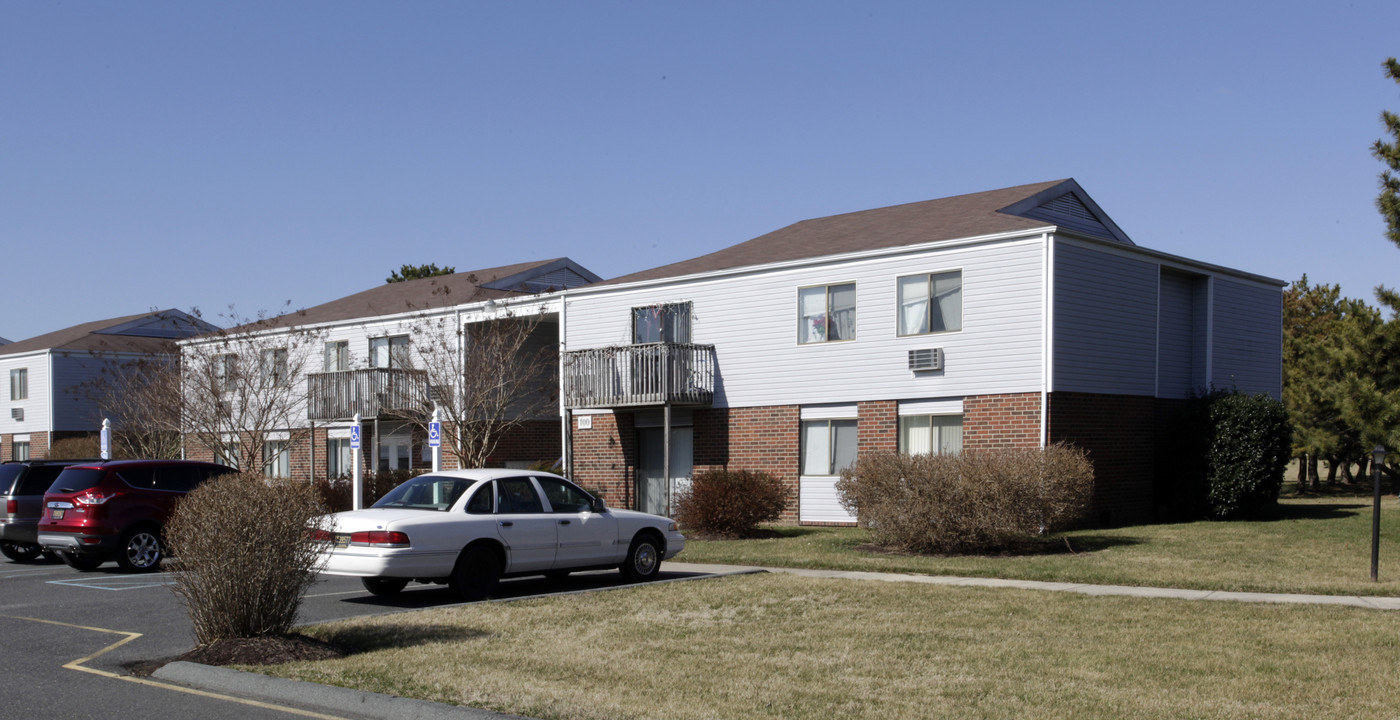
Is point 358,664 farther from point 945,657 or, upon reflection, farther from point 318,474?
point 318,474

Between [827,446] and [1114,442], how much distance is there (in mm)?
5475

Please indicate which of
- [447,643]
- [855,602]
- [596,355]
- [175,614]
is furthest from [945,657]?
[596,355]

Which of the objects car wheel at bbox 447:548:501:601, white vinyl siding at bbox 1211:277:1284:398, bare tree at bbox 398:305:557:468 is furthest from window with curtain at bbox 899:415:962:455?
car wheel at bbox 447:548:501:601

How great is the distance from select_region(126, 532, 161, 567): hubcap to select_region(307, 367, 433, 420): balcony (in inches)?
485

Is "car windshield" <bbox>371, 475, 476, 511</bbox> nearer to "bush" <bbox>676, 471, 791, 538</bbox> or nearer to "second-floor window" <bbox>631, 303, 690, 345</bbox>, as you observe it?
"bush" <bbox>676, 471, 791, 538</bbox>

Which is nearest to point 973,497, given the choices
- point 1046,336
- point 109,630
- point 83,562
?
point 1046,336

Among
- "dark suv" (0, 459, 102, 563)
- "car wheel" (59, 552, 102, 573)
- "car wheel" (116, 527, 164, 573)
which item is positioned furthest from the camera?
"dark suv" (0, 459, 102, 563)

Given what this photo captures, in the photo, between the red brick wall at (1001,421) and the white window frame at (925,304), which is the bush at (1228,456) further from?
the white window frame at (925,304)

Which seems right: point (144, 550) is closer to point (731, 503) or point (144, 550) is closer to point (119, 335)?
point (731, 503)

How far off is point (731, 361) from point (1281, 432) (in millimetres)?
10797

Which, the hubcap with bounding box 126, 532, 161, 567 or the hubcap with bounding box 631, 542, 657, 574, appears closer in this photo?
the hubcap with bounding box 631, 542, 657, 574

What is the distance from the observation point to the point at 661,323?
89.1 feet

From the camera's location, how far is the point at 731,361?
26.0 meters

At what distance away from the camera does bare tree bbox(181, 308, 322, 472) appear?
34031 millimetres
